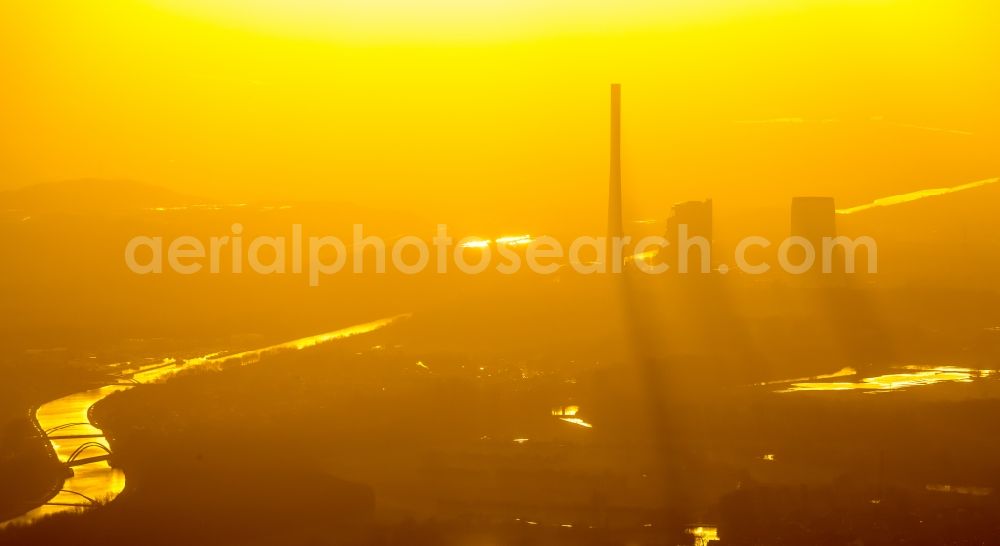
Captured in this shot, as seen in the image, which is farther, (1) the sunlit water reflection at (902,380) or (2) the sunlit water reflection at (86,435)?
(1) the sunlit water reflection at (902,380)

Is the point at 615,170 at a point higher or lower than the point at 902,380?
higher

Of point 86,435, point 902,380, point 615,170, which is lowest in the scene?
point 86,435

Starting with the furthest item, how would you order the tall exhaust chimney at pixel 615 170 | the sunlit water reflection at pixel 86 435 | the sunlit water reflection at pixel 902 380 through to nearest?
the tall exhaust chimney at pixel 615 170
the sunlit water reflection at pixel 902 380
the sunlit water reflection at pixel 86 435

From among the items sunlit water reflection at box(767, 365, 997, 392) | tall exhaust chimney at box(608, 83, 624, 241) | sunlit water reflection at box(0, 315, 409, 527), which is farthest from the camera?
tall exhaust chimney at box(608, 83, 624, 241)

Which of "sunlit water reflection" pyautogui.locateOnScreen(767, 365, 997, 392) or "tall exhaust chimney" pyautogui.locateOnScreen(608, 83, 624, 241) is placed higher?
"tall exhaust chimney" pyautogui.locateOnScreen(608, 83, 624, 241)

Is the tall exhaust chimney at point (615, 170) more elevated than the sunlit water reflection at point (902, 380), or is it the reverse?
the tall exhaust chimney at point (615, 170)

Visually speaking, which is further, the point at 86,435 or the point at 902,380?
the point at 902,380

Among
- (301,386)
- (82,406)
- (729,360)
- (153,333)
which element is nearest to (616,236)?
(729,360)

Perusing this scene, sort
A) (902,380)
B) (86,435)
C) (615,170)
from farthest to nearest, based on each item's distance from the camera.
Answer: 1. (615,170)
2. (902,380)
3. (86,435)

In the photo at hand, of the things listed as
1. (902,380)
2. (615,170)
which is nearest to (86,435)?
(902,380)

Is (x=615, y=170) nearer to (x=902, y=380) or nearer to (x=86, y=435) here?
(x=902, y=380)
